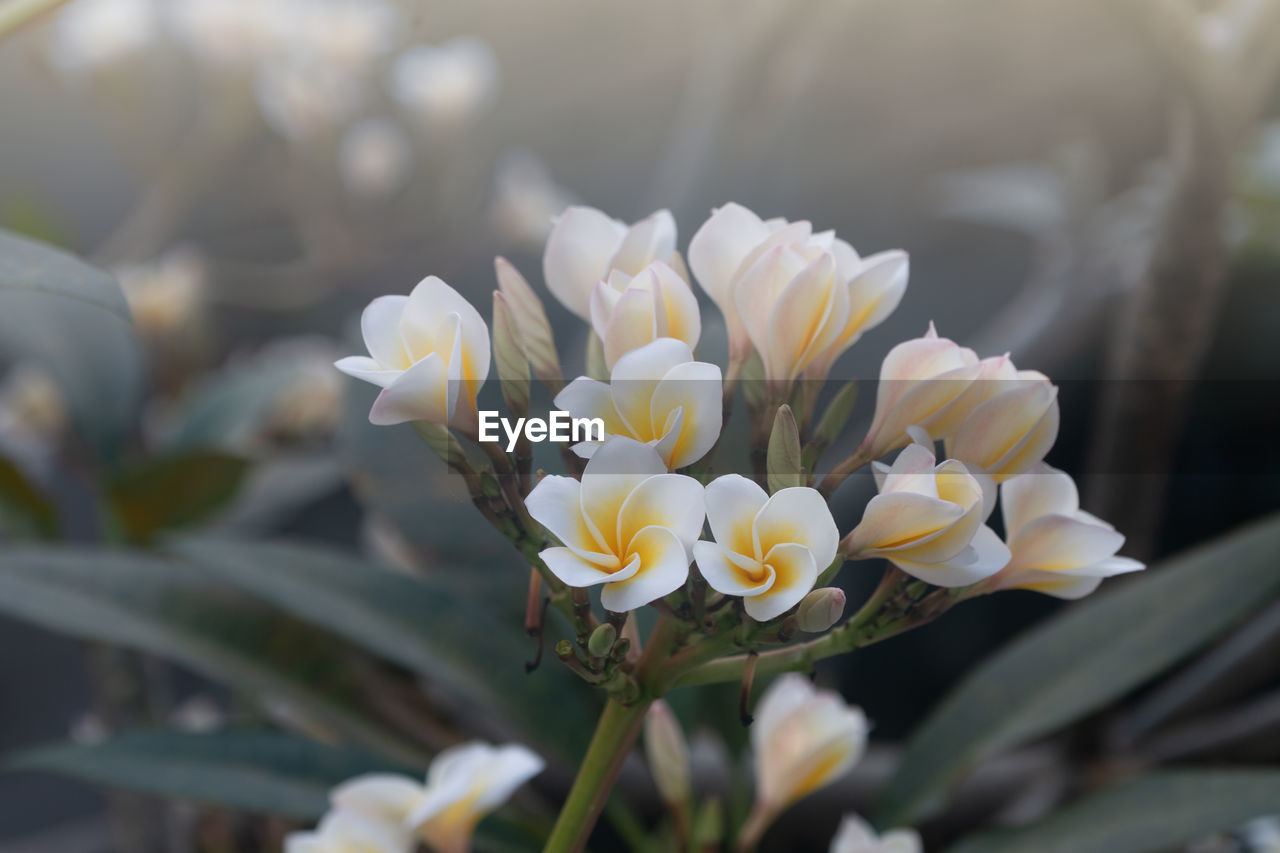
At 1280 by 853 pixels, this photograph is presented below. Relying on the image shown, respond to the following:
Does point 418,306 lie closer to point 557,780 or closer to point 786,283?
point 786,283

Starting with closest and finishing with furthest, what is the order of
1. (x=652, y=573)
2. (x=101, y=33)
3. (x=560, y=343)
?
(x=652, y=573)
(x=560, y=343)
(x=101, y=33)

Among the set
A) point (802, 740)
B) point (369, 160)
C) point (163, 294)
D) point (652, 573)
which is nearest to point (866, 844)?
point (802, 740)

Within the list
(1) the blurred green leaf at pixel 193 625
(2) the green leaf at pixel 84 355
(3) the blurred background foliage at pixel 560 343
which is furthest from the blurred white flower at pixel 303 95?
(1) the blurred green leaf at pixel 193 625

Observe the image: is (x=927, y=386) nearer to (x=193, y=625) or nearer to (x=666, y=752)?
(x=666, y=752)

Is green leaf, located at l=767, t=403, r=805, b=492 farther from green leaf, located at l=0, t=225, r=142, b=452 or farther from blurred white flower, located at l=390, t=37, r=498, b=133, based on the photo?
blurred white flower, located at l=390, t=37, r=498, b=133

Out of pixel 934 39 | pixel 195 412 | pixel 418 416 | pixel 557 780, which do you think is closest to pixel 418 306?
pixel 418 416

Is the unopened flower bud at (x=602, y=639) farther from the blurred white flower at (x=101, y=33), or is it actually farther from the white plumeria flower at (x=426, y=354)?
the blurred white flower at (x=101, y=33)

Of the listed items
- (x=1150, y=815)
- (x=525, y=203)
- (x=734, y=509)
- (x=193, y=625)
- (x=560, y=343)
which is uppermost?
(x=525, y=203)
